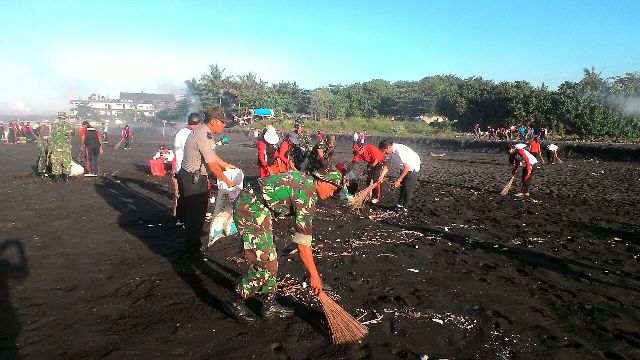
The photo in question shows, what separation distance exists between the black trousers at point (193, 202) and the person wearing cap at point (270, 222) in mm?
1890

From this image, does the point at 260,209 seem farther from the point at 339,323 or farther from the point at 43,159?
the point at 43,159

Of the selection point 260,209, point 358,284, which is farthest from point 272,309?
point 358,284

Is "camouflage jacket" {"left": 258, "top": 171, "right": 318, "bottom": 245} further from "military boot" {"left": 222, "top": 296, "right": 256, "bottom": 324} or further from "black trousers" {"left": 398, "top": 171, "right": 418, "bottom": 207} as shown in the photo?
"black trousers" {"left": 398, "top": 171, "right": 418, "bottom": 207}

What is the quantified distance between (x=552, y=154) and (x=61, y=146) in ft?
75.2

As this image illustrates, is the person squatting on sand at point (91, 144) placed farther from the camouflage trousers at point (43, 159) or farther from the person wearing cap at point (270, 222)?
the person wearing cap at point (270, 222)

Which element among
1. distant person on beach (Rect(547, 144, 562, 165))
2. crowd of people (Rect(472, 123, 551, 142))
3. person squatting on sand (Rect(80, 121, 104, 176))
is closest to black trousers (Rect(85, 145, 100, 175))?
person squatting on sand (Rect(80, 121, 104, 176))

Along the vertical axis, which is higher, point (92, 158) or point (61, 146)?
point (61, 146)

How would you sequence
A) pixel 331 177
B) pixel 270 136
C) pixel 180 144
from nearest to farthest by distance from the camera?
pixel 331 177, pixel 180 144, pixel 270 136

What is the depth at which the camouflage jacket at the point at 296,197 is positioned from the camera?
368 cm

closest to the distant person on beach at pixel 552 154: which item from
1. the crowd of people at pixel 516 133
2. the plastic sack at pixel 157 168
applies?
the crowd of people at pixel 516 133

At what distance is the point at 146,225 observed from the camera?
8078mm

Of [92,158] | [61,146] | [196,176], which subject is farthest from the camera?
[92,158]

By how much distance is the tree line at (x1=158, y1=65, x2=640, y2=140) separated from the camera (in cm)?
3481

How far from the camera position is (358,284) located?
17.2 ft
